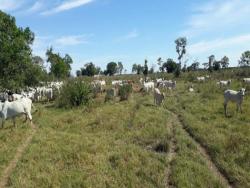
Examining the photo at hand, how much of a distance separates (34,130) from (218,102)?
43.2 ft

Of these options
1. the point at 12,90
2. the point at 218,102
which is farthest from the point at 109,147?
the point at 12,90

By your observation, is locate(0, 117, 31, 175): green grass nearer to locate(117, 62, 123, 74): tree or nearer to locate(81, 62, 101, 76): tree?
locate(81, 62, 101, 76): tree

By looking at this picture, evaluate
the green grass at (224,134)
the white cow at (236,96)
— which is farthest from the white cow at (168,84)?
the white cow at (236,96)

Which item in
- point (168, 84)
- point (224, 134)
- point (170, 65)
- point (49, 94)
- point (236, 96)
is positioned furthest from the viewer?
point (170, 65)

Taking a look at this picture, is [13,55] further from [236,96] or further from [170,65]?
[170,65]

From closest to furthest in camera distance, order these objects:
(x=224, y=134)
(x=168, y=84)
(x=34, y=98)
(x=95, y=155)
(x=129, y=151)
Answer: (x=95, y=155), (x=129, y=151), (x=224, y=134), (x=34, y=98), (x=168, y=84)

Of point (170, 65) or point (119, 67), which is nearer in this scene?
point (170, 65)

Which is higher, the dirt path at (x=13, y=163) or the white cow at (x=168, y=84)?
the white cow at (x=168, y=84)

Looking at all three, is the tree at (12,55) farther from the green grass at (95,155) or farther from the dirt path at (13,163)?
the dirt path at (13,163)

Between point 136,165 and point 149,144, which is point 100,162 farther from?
point 149,144

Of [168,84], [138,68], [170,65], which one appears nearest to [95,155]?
[168,84]

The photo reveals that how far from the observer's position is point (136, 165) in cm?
1157

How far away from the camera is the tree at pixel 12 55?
96.4ft

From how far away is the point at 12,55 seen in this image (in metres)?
29.9
